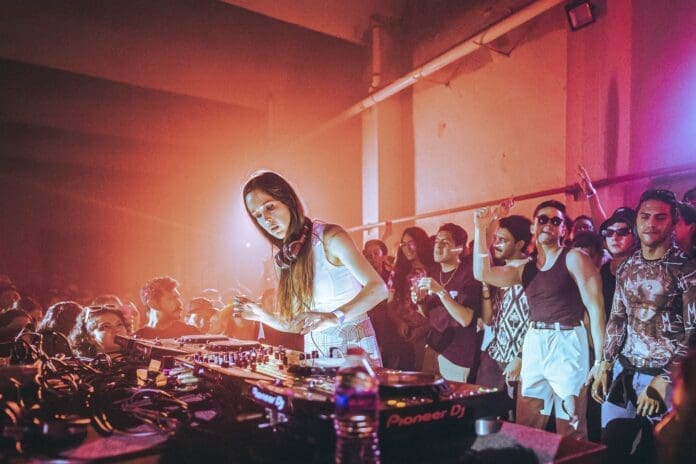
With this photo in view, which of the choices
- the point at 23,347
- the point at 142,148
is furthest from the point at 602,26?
the point at 142,148

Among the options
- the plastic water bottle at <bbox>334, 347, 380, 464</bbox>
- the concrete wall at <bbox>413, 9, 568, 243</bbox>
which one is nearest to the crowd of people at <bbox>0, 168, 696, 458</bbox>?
the concrete wall at <bbox>413, 9, 568, 243</bbox>

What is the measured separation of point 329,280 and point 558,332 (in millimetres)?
1747

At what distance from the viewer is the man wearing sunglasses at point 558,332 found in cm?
326

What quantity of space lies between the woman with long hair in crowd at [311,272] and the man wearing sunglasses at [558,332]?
149 cm

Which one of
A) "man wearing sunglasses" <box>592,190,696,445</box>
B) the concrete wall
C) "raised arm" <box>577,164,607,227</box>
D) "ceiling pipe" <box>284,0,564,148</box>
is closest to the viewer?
"man wearing sunglasses" <box>592,190,696,445</box>

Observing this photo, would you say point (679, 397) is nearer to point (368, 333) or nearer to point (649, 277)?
point (368, 333)

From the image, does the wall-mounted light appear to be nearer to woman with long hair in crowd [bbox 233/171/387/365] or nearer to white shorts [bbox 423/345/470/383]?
white shorts [bbox 423/345/470/383]

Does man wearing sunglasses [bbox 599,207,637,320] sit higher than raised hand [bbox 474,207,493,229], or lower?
lower

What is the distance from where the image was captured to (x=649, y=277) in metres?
2.89

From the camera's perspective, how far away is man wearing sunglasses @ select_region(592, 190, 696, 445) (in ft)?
9.05

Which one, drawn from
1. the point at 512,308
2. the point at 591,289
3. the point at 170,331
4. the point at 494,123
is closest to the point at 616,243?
the point at 591,289

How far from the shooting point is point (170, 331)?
4227 millimetres

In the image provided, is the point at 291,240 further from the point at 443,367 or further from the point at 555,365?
the point at 443,367

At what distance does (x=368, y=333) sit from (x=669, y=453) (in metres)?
1.54
